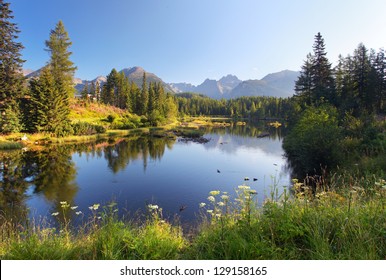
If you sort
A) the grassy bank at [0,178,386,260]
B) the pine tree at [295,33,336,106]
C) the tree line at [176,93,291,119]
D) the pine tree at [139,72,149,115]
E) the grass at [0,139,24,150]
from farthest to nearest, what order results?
the tree line at [176,93,291,119] → the pine tree at [139,72,149,115] → the pine tree at [295,33,336,106] → the grass at [0,139,24,150] → the grassy bank at [0,178,386,260]

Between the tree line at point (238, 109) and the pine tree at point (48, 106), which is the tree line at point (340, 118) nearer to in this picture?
the pine tree at point (48, 106)

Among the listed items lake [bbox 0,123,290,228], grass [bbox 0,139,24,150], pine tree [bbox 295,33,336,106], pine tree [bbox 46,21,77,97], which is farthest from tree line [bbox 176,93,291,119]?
lake [bbox 0,123,290,228]

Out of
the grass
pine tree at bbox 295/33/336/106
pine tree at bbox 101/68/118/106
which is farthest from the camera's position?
pine tree at bbox 101/68/118/106

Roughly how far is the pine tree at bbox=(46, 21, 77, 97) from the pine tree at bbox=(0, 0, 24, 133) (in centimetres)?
1139

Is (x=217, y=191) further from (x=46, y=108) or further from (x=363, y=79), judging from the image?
(x=363, y=79)

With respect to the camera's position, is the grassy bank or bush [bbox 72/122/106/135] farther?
bush [bbox 72/122/106/135]

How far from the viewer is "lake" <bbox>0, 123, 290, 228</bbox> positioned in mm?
12688

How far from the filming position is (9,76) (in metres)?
35.3

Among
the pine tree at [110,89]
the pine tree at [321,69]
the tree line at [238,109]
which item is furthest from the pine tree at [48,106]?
the tree line at [238,109]

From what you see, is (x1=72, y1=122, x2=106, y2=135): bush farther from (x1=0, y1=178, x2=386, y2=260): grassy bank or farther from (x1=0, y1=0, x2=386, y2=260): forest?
(x1=0, y1=178, x2=386, y2=260): grassy bank

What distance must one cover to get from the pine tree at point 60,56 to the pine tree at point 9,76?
1139 cm

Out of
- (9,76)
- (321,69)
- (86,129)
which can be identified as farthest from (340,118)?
(9,76)

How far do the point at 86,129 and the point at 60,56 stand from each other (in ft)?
65.7
